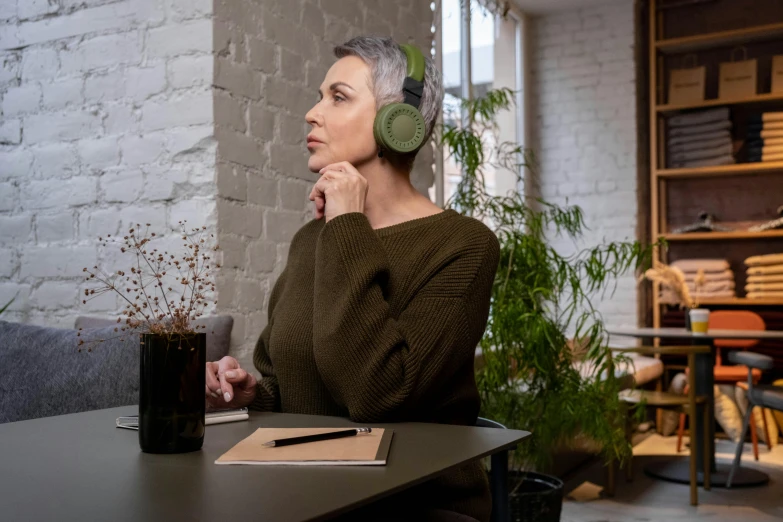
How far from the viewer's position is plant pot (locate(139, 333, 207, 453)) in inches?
38.6

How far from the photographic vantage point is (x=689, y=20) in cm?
580

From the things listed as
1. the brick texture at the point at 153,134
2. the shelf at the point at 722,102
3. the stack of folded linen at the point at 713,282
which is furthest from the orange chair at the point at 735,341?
the brick texture at the point at 153,134

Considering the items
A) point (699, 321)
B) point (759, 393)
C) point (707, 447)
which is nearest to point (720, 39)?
point (699, 321)

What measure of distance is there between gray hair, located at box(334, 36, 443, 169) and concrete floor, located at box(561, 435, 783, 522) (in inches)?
90.8

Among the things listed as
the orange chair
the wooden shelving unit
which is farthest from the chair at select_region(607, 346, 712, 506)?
the wooden shelving unit

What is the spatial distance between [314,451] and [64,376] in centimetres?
110

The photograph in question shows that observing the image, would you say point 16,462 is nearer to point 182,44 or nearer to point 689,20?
point 182,44

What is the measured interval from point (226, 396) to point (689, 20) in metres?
5.51

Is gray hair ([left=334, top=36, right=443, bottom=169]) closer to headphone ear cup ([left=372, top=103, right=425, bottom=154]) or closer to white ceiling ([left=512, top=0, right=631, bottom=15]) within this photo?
headphone ear cup ([left=372, top=103, right=425, bottom=154])

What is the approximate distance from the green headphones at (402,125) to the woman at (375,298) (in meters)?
0.02

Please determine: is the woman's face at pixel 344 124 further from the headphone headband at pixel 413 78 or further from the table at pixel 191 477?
the table at pixel 191 477

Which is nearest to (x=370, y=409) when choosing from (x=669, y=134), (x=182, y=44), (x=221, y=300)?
(x=221, y=300)

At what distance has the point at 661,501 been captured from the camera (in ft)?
11.7

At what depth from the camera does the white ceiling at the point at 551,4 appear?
5645mm
